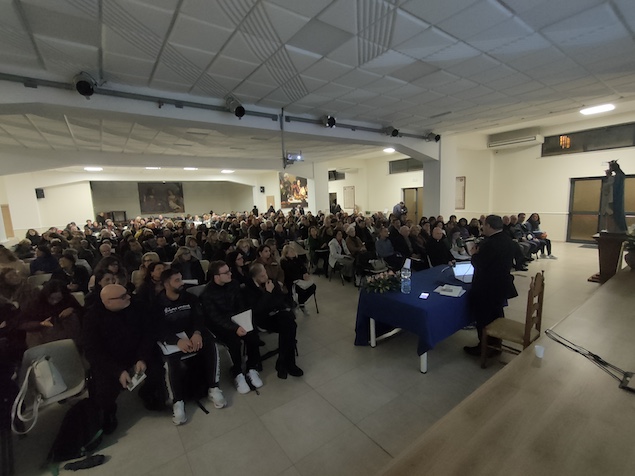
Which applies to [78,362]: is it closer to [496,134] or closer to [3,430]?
[3,430]

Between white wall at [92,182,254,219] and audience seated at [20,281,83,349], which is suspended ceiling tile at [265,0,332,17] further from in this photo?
white wall at [92,182,254,219]

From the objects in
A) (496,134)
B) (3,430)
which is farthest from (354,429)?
(496,134)

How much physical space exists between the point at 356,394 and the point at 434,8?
365cm

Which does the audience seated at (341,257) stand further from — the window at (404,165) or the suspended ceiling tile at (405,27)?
the window at (404,165)

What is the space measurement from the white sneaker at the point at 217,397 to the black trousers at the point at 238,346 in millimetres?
300

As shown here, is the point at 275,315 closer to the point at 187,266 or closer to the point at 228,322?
the point at 228,322

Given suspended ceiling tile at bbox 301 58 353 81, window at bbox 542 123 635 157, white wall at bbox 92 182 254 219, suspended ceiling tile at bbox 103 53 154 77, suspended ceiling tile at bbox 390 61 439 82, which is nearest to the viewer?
suspended ceiling tile at bbox 103 53 154 77

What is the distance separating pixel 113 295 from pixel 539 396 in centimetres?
294

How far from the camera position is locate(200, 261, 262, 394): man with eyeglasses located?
2.92 meters

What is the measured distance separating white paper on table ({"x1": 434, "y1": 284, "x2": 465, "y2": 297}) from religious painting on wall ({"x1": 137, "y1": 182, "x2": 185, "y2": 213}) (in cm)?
2011

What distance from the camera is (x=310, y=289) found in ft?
15.1

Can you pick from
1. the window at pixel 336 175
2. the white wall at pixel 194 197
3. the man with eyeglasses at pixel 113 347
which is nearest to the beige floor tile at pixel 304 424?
the man with eyeglasses at pixel 113 347

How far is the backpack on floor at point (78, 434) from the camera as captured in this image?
84.8 inches

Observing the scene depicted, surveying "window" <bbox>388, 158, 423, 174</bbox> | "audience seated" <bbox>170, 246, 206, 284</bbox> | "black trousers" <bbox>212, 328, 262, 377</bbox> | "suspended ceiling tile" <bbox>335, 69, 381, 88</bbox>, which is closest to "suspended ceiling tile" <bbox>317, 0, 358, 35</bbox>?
"suspended ceiling tile" <bbox>335, 69, 381, 88</bbox>
